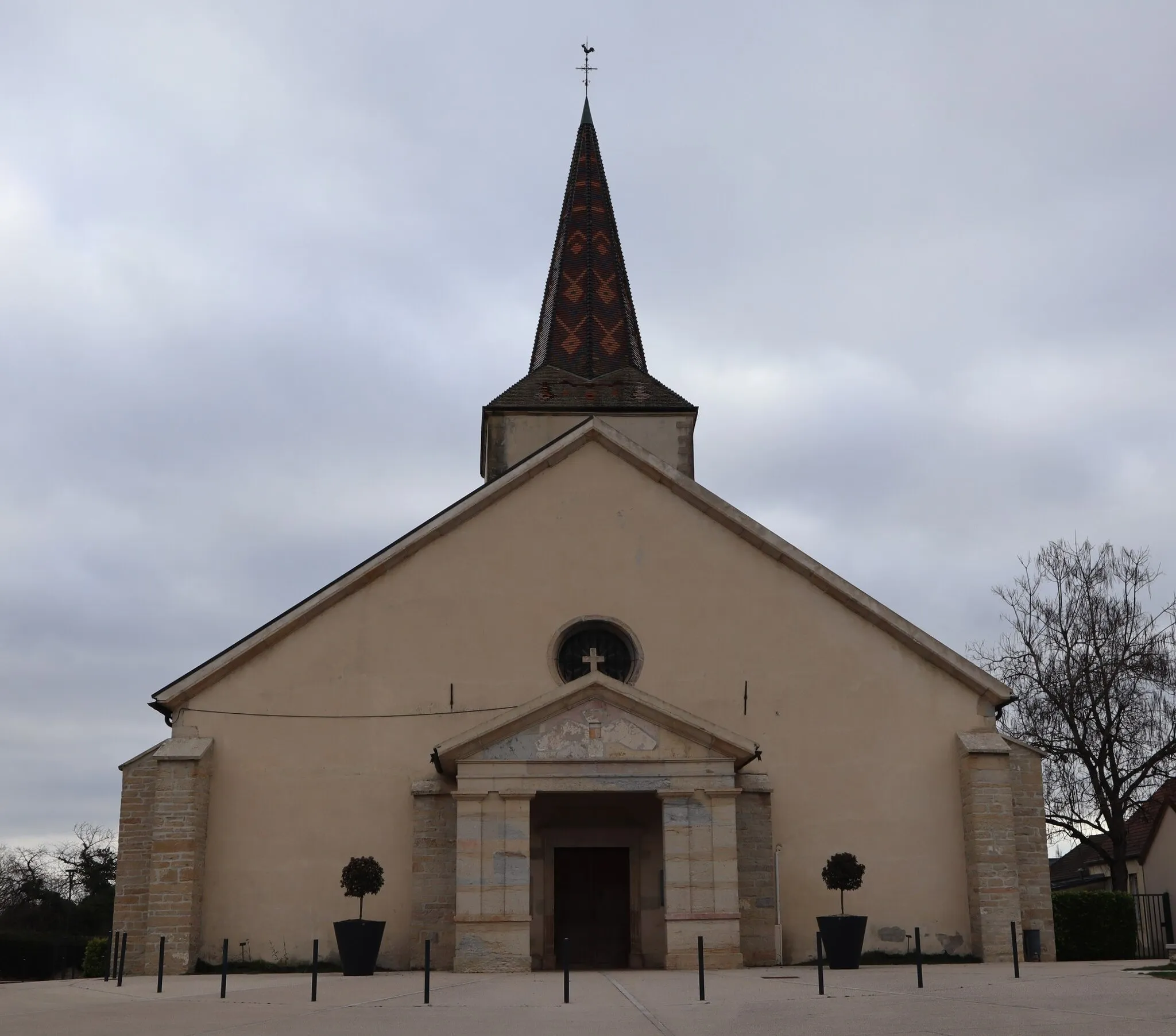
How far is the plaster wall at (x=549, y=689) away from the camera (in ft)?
62.2

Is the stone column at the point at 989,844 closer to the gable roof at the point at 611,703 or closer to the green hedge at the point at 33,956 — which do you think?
the gable roof at the point at 611,703

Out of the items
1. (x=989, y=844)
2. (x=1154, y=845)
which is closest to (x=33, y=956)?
(x=989, y=844)

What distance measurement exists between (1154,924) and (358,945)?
2106 centimetres

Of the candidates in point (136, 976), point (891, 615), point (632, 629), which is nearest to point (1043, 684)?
point (891, 615)

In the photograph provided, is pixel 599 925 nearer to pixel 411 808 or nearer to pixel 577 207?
pixel 411 808

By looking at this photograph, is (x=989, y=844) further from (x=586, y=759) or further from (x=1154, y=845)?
(x=1154, y=845)

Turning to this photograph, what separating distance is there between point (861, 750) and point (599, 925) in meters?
4.74

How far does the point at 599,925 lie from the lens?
19.5 m

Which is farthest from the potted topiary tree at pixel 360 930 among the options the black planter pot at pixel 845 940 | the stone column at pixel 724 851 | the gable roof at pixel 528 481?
the black planter pot at pixel 845 940

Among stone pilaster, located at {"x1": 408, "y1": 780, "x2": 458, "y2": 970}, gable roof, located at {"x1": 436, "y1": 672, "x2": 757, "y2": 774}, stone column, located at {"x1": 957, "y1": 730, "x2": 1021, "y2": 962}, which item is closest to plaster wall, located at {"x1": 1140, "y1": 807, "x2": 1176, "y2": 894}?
stone column, located at {"x1": 957, "y1": 730, "x2": 1021, "y2": 962}

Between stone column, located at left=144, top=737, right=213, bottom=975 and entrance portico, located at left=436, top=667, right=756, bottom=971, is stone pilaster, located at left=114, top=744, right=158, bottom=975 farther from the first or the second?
entrance portico, located at left=436, top=667, right=756, bottom=971

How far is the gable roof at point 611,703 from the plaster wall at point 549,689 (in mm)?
1659

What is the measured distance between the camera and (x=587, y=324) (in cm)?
2909

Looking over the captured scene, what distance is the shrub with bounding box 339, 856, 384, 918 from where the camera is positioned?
1762 centimetres
